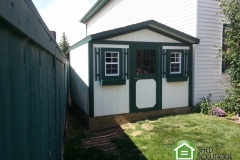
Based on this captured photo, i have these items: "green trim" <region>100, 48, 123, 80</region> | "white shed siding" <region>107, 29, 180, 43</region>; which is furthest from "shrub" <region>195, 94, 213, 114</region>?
"green trim" <region>100, 48, 123, 80</region>

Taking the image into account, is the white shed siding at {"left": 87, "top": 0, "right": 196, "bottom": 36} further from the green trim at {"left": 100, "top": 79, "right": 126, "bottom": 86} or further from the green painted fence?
the green painted fence

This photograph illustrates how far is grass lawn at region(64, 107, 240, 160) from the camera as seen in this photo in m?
4.56

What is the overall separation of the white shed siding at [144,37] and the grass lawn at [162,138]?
2.71 metres

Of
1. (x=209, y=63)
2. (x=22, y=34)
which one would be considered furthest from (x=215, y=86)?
(x=22, y=34)

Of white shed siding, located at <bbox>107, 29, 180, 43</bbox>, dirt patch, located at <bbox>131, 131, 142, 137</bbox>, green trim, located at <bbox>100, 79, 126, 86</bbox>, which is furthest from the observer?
white shed siding, located at <bbox>107, 29, 180, 43</bbox>

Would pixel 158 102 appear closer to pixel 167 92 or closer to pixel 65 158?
pixel 167 92

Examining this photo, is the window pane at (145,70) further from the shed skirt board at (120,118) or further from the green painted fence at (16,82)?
the green painted fence at (16,82)

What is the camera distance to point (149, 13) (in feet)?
34.9

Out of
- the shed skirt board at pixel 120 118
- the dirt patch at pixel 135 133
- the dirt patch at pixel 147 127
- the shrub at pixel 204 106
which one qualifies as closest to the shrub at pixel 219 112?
the shrub at pixel 204 106

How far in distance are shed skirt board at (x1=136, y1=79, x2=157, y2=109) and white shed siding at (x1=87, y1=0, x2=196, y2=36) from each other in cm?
265

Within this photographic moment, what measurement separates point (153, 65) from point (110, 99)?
195 cm

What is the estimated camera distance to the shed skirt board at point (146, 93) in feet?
23.6

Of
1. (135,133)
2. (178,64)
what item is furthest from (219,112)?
(135,133)

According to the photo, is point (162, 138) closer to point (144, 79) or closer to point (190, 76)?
point (144, 79)
